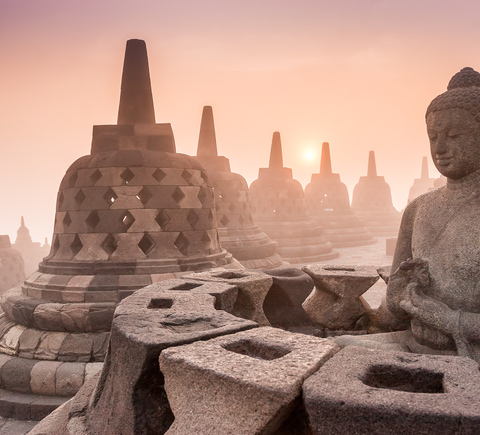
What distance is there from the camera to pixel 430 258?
7.74 feet

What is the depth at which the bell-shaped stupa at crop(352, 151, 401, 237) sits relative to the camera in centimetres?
2225

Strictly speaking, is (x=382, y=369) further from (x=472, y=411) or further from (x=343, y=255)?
(x=343, y=255)

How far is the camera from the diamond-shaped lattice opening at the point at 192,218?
206 inches

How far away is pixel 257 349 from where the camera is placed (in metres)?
1.89

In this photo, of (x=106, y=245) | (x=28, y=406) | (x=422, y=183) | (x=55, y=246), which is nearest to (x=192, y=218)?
(x=106, y=245)

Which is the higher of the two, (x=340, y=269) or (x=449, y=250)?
(x=449, y=250)

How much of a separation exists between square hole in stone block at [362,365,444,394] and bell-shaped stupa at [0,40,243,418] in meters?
3.20

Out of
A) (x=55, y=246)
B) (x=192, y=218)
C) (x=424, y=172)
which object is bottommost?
(x=55, y=246)

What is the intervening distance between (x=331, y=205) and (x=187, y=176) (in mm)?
13799

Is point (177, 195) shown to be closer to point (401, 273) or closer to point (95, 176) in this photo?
point (95, 176)

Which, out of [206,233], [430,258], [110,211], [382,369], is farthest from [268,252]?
[382,369]

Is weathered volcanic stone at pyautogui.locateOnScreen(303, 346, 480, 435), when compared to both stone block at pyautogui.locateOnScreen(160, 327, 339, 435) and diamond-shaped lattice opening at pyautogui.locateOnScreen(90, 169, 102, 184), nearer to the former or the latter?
stone block at pyautogui.locateOnScreen(160, 327, 339, 435)

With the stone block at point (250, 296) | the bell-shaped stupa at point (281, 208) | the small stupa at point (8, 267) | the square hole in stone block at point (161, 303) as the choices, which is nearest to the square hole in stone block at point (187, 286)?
the stone block at point (250, 296)

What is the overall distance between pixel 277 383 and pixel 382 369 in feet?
1.54
